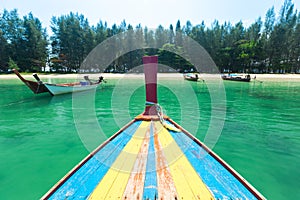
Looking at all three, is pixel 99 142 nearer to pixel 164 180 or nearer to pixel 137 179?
pixel 137 179

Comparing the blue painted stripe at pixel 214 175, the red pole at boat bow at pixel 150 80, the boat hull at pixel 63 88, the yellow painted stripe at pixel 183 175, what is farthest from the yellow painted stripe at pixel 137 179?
the boat hull at pixel 63 88

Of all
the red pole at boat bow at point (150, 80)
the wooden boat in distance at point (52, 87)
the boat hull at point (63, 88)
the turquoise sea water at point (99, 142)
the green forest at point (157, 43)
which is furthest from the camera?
the green forest at point (157, 43)

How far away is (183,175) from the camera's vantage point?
7.27ft

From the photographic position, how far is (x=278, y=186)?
348 cm

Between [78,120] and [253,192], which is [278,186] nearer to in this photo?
[253,192]

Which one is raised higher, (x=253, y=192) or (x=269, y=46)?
(x=269, y=46)

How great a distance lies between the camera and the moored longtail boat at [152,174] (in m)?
1.87

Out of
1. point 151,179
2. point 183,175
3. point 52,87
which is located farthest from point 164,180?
point 52,87

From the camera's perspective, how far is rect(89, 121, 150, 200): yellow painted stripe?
1872 millimetres

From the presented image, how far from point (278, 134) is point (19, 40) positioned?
61.8 m

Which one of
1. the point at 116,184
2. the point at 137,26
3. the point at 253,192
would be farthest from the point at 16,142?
the point at 137,26

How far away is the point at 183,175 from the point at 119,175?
886mm

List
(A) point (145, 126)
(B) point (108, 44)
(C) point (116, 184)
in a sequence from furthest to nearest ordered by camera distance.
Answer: (B) point (108, 44)
(A) point (145, 126)
(C) point (116, 184)

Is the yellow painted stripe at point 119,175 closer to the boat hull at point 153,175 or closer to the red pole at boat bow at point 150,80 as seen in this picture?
the boat hull at point 153,175
